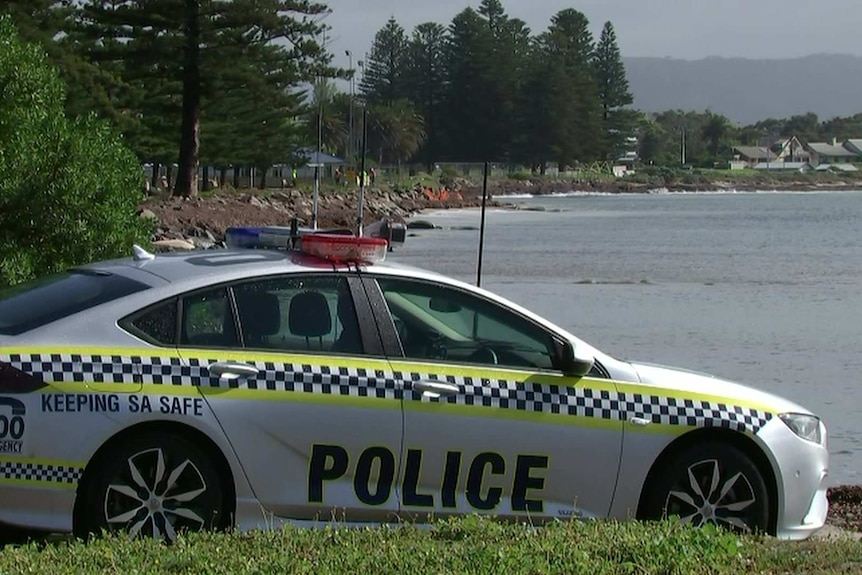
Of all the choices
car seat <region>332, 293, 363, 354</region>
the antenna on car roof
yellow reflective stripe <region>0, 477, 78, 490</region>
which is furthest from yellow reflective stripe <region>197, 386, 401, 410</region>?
the antenna on car roof

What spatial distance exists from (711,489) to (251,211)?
45.1 metres

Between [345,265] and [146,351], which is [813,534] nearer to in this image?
[345,265]

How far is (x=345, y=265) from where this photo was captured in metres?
6.75

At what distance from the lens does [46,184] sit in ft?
39.8

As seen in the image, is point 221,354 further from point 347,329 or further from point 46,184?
point 46,184

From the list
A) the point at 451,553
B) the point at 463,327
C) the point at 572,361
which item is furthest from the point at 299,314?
the point at 451,553

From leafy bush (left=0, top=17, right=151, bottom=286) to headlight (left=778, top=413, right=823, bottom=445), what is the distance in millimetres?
6649

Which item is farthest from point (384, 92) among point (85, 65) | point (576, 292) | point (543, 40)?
point (576, 292)

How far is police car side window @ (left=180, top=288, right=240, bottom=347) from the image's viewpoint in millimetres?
6328

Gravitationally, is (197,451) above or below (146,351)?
below

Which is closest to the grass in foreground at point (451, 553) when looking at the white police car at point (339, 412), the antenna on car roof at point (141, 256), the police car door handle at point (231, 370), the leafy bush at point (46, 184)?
the white police car at point (339, 412)

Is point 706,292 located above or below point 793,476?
below

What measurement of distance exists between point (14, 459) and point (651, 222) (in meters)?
69.8

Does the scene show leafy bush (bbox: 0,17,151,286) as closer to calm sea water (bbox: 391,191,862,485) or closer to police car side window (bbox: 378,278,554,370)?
police car side window (bbox: 378,278,554,370)
